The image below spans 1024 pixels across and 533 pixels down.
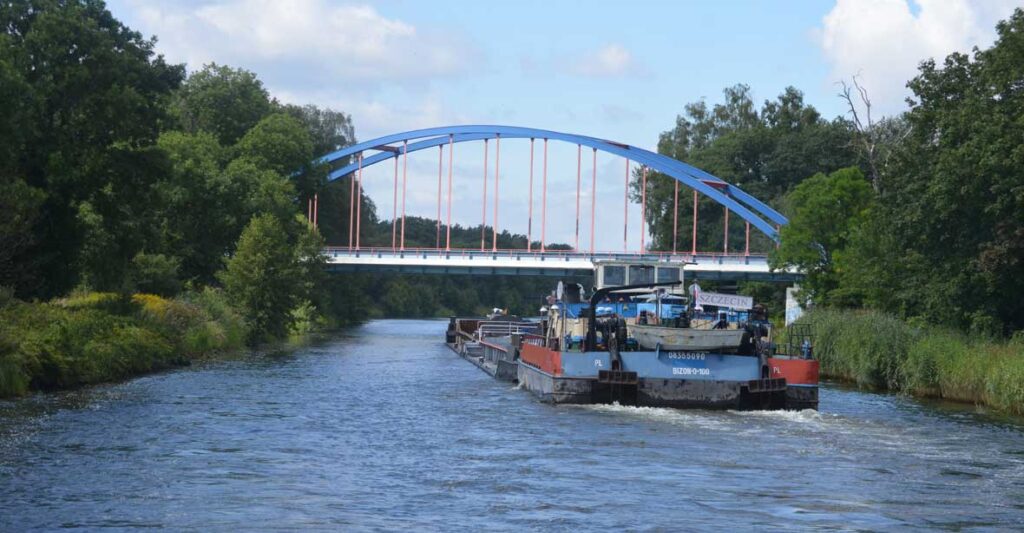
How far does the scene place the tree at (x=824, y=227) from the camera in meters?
64.1

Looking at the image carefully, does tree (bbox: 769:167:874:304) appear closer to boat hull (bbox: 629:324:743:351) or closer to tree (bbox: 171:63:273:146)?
boat hull (bbox: 629:324:743:351)

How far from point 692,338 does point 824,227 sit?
38.1 m

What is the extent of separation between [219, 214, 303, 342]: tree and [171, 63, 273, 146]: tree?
94.1 feet

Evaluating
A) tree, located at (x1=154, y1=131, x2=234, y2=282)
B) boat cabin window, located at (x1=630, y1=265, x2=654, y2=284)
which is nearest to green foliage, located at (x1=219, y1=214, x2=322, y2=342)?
tree, located at (x1=154, y1=131, x2=234, y2=282)

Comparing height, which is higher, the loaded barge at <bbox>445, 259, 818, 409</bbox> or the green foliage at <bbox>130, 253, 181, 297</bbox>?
the green foliage at <bbox>130, 253, 181, 297</bbox>

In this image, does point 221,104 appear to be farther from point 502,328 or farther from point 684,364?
point 684,364

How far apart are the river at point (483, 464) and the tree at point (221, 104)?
217 feet

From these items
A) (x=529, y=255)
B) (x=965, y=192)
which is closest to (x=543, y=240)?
(x=529, y=255)

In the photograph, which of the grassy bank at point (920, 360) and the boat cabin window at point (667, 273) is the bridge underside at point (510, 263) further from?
the boat cabin window at point (667, 273)

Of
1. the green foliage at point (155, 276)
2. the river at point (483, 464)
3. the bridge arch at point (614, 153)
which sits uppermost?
the bridge arch at point (614, 153)

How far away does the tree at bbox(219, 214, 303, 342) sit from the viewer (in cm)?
6562

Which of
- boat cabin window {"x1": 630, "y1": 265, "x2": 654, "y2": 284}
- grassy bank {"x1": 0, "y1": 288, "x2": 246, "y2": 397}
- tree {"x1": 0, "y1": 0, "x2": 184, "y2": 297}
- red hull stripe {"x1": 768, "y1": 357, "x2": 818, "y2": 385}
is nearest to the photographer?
red hull stripe {"x1": 768, "y1": 357, "x2": 818, "y2": 385}

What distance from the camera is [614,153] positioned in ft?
326

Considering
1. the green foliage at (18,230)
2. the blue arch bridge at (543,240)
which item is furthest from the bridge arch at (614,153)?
the green foliage at (18,230)
